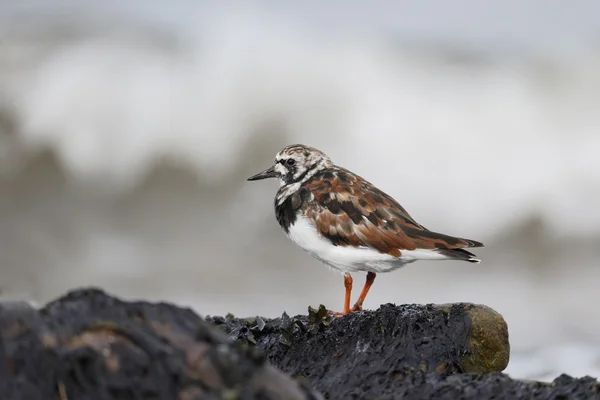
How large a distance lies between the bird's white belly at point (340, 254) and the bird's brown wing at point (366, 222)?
50 mm

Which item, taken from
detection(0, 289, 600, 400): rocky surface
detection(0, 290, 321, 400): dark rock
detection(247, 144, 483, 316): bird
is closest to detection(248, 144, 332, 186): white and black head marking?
detection(247, 144, 483, 316): bird

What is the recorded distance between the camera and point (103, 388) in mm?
2857

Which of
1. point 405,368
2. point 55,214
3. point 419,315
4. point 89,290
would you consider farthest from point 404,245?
point 55,214

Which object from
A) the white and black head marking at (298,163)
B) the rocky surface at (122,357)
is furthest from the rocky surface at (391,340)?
the rocky surface at (122,357)

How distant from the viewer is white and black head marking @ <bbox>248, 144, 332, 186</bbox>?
7066mm

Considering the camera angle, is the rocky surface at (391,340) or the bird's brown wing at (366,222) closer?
the rocky surface at (391,340)

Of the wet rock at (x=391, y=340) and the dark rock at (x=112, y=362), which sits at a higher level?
the wet rock at (x=391, y=340)

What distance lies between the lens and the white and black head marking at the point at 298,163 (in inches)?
278

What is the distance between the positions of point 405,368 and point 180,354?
1998mm

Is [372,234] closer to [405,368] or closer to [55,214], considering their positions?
[405,368]

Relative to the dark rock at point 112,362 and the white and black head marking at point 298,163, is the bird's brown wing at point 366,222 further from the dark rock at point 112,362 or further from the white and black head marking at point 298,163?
the dark rock at point 112,362

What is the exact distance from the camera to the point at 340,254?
6402 millimetres

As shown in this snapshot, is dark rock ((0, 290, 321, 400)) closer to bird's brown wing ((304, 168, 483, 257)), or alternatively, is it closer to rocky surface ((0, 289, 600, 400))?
rocky surface ((0, 289, 600, 400))

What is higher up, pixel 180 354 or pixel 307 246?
pixel 307 246
